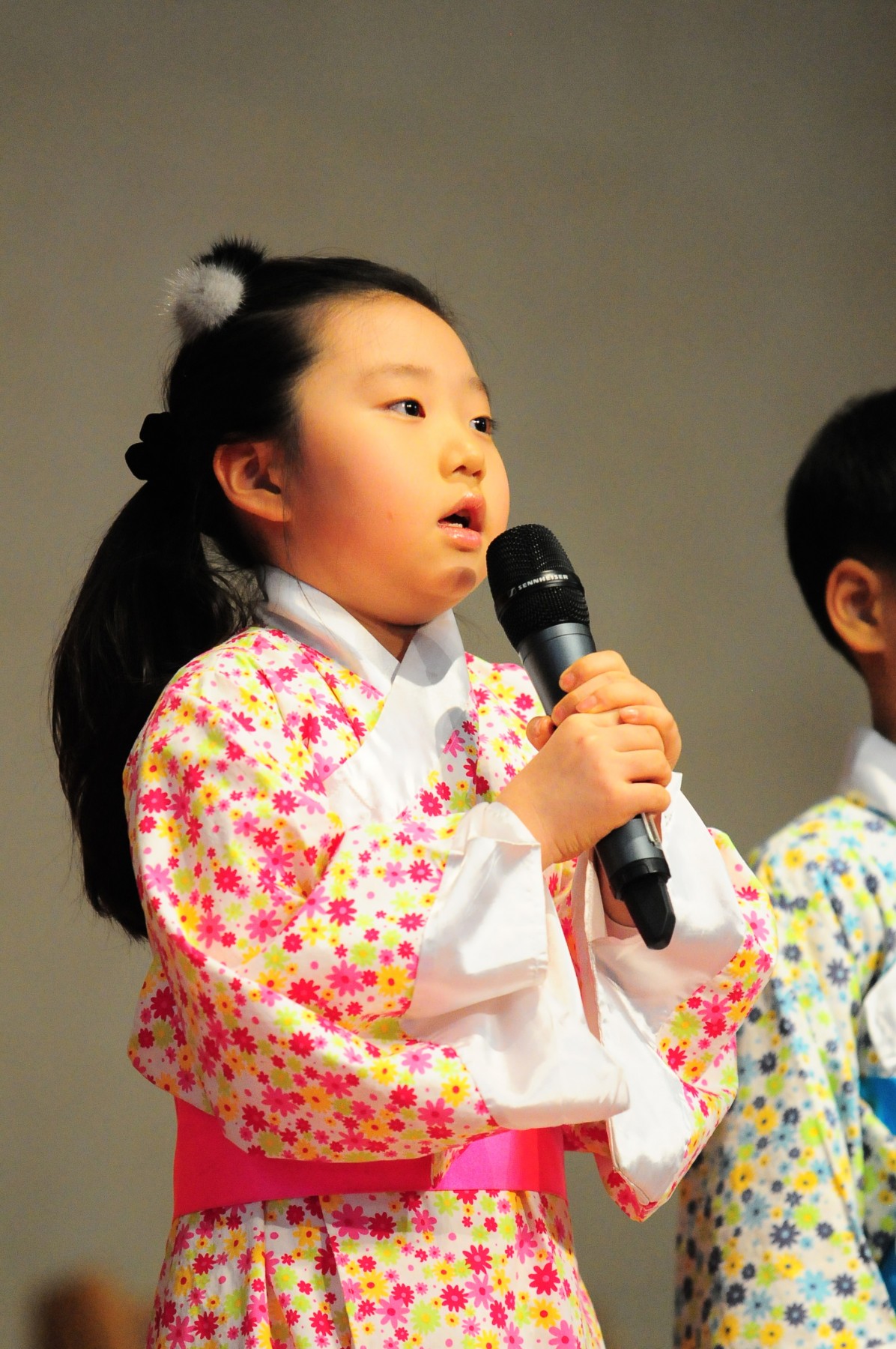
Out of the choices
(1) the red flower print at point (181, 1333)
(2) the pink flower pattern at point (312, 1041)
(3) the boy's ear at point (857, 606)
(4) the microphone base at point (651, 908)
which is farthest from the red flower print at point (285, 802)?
(3) the boy's ear at point (857, 606)

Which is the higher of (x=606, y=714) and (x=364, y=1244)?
(x=606, y=714)

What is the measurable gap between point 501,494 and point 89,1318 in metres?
0.87

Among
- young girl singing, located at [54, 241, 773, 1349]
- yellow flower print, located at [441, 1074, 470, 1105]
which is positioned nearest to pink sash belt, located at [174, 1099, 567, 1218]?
young girl singing, located at [54, 241, 773, 1349]

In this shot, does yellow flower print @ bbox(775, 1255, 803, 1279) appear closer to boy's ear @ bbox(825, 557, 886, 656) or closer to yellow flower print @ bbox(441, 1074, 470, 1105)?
yellow flower print @ bbox(441, 1074, 470, 1105)

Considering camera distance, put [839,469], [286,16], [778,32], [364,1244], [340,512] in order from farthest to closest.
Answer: [778,32] < [286,16] < [839,469] < [340,512] < [364,1244]

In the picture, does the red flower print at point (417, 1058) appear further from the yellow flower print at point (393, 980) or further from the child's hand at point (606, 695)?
the child's hand at point (606, 695)

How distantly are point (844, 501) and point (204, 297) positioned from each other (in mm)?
594

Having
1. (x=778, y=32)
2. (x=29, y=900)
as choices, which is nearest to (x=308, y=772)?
(x=29, y=900)

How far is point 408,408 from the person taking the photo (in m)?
1.11

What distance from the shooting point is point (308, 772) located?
3.24 ft

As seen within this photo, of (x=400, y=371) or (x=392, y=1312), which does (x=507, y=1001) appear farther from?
(x=400, y=371)

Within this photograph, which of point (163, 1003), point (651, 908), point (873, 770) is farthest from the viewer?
point (873, 770)

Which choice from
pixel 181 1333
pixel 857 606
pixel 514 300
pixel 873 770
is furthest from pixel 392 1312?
pixel 514 300

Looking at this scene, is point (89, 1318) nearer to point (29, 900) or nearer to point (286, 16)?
point (29, 900)
